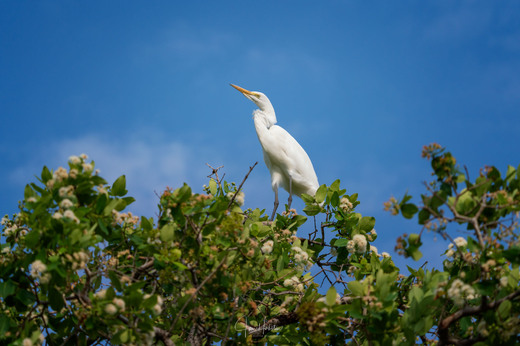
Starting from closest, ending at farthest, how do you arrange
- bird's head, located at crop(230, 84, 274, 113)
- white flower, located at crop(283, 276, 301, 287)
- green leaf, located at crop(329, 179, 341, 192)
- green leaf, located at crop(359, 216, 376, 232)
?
white flower, located at crop(283, 276, 301, 287)
green leaf, located at crop(359, 216, 376, 232)
green leaf, located at crop(329, 179, 341, 192)
bird's head, located at crop(230, 84, 274, 113)

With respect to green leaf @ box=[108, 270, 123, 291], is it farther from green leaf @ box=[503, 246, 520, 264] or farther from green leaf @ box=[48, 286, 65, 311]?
green leaf @ box=[503, 246, 520, 264]

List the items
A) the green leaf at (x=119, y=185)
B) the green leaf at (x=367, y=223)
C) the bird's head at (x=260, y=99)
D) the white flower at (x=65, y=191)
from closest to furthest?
the white flower at (x=65, y=191)
the green leaf at (x=119, y=185)
the green leaf at (x=367, y=223)
the bird's head at (x=260, y=99)

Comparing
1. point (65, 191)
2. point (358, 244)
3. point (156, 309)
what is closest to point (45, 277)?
point (65, 191)

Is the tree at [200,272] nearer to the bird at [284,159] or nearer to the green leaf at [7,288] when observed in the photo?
the green leaf at [7,288]

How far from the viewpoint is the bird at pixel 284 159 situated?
5.94 meters

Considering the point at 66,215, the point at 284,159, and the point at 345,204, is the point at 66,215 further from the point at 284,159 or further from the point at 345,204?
the point at 284,159

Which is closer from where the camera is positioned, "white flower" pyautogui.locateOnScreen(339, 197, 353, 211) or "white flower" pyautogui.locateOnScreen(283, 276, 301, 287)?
"white flower" pyautogui.locateOnScreen(283, 276, 301, 287)

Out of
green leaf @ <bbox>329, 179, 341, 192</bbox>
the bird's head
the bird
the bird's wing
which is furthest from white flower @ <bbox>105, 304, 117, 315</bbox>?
the bird's head

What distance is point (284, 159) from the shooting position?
19.4 feet

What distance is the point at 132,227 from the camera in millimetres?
2766

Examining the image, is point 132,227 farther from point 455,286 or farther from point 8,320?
point 455,286

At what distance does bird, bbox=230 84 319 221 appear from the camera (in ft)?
19.5

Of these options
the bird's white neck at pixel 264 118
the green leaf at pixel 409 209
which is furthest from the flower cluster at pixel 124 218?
the bird's white neck at pixel 264 118

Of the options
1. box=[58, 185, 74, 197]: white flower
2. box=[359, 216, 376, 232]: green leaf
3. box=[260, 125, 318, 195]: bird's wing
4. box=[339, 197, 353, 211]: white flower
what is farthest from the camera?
box=[260, 125, 318, 195]: bird's wing
